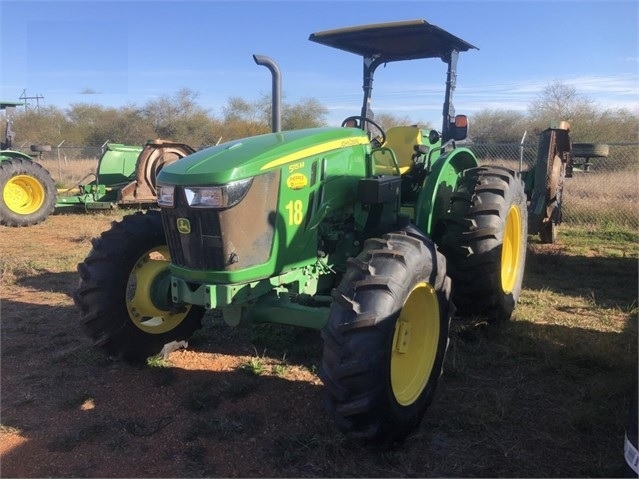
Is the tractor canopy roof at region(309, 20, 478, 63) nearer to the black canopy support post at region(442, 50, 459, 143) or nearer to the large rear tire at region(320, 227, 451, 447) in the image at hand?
the black canopy support post at region(442, 50, 459, 143)

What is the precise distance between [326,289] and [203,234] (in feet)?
3.73

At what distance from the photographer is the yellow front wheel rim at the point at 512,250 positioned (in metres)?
4.93

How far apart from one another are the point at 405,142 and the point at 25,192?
366 inches

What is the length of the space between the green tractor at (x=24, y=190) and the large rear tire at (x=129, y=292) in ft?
26.2

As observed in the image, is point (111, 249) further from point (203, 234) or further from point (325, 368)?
point (325, 368)

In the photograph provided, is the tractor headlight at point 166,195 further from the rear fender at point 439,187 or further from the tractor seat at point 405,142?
the tractor seat at point 405,142

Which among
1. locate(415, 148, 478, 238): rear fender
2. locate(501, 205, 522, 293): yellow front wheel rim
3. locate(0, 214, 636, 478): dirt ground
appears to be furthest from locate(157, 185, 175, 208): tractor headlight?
locate(501, 205, 522, 293): yellow front wheel rim

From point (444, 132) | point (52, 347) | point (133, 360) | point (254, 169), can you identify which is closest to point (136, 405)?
point (133, 360)

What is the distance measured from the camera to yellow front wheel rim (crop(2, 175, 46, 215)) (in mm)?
11078

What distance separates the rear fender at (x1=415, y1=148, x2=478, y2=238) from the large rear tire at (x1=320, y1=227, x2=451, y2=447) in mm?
716

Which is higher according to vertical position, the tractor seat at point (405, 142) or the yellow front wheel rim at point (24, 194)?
the tractor seat at point (405, 142)

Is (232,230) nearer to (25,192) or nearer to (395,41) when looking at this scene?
(395,41)

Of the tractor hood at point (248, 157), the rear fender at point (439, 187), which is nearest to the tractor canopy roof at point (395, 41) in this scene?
the rear fender at point (439, 187)

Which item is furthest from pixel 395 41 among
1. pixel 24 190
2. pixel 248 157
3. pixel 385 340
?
pixel 24 190
